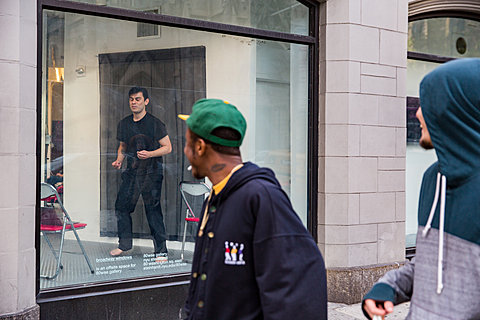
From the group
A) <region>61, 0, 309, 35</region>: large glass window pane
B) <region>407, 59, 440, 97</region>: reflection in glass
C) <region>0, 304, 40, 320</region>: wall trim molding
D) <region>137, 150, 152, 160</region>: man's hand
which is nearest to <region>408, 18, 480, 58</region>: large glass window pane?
<region>407, 59, 440, 97</region>: reflection in glass

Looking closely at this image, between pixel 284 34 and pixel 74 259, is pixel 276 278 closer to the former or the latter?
pixel 74 259

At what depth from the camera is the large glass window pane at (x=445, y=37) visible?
842 centimetres

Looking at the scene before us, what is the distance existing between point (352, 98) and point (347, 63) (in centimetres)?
A: 42

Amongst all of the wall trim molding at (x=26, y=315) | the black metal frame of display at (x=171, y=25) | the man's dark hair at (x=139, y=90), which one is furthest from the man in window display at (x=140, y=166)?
the wall trim molding at (x=26, y=315)

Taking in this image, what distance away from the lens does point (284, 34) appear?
7.14 meters

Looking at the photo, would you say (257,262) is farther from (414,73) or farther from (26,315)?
(414,73)

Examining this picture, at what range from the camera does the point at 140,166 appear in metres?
6.41

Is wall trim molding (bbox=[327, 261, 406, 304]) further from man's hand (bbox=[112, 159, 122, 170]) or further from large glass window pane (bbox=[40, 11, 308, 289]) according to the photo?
man's hand (bbox=[112, 159, 122, 170])

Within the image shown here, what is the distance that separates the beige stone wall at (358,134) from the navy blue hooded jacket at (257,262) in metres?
4.69

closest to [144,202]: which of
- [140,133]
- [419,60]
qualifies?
[140,133]

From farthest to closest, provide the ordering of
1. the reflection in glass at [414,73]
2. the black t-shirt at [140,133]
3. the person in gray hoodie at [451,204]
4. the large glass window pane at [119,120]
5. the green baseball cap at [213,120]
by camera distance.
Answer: the reflection in glass at [414,73]
the black t-shirt at [140,133]
the large glass window pane at [119,120]
the green baseball cap at [213,120]
the person in gray hoodie at [451,204]

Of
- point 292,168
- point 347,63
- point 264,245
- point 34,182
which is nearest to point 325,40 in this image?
point 347,63

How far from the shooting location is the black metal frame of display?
548 centimetres

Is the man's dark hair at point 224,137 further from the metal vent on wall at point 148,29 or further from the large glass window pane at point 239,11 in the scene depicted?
the metal vent on wall at point 148,29
